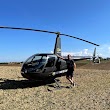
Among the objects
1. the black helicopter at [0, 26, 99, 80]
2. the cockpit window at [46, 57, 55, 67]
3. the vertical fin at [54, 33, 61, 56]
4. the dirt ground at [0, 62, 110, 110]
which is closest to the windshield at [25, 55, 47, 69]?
the black helicopter at [0, 26, 99, 80]

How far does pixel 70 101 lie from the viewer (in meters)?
10.8

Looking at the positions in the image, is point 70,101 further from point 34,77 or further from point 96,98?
point 34,77

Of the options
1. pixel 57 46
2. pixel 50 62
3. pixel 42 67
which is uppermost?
pixel 57 46

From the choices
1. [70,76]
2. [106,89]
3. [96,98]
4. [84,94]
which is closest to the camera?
[96,98]

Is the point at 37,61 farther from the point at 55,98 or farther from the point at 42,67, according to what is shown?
the point at 55,98

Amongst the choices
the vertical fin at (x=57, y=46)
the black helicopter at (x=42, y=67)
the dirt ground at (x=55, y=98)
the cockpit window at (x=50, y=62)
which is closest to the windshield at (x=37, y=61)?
the black helicopter at (x=42, y=67)

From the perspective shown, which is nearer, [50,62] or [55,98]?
[55,98]

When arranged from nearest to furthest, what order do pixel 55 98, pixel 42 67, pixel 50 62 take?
pixel 55 98 → pixel 42 67 → pixel 50 62

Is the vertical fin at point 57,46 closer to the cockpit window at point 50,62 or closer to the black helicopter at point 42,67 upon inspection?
the black helicopter at point 42,67

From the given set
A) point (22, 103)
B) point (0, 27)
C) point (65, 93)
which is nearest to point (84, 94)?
point (65, 93)

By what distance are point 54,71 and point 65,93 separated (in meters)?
2.85

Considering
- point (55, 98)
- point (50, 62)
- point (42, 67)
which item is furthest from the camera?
point (50, 62)

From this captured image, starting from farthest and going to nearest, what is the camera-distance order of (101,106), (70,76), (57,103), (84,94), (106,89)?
(70,76)
(106,89)
(84,94)
(57,103)
(101,106)

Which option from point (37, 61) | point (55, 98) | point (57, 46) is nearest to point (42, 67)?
point (37, 61)
